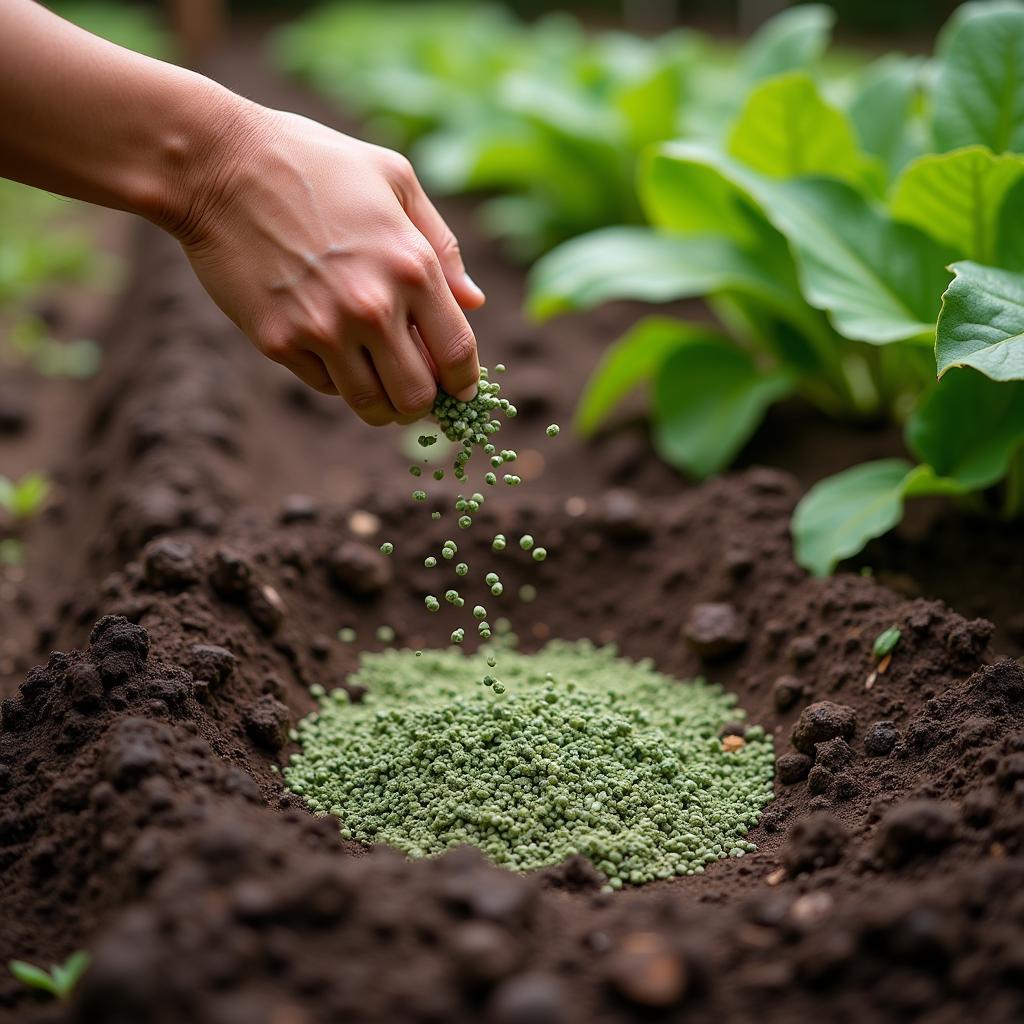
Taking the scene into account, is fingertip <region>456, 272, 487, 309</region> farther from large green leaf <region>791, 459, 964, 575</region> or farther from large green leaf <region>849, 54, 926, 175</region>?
large green leaf <region>849, 54, 926, 175</region>

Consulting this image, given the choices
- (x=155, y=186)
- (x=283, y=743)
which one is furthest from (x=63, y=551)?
(x=155, y=186)

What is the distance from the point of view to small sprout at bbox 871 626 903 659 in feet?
7.72

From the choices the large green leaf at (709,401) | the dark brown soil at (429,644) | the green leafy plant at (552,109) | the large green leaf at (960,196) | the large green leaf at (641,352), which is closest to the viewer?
the dark brown soil at (429,644)

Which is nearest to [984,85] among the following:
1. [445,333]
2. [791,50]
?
[791,50]

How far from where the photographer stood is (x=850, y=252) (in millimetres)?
2867

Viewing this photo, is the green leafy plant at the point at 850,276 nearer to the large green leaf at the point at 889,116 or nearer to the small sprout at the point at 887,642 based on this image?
the large green leaf at the point at 889,116

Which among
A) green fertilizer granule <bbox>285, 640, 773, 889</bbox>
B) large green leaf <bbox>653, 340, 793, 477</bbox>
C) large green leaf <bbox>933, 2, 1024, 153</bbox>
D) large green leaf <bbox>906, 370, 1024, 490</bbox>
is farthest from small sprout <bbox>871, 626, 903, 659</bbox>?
large green leaf <bbox>933, 2, 1024, 153</bbox>

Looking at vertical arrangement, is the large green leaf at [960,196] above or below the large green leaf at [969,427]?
above

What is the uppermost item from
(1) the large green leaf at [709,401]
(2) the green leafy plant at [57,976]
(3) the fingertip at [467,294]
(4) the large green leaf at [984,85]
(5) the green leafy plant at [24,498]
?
(4) the large green leaf at [984,85]

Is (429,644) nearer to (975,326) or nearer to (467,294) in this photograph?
(467,294)

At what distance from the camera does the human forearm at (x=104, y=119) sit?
186 centimetres

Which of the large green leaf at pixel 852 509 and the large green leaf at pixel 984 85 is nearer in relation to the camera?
the large green leaf at pixel 852 509

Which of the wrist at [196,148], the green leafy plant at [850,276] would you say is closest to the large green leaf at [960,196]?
the green leafy plant at [850,276]

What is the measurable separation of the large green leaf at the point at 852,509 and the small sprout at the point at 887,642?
12.0 inches
